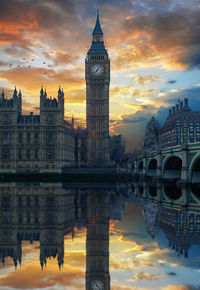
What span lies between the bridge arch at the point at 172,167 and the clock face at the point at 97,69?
86483mm

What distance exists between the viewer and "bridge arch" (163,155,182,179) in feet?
222

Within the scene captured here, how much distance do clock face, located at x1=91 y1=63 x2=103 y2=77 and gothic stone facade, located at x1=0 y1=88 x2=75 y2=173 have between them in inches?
1499

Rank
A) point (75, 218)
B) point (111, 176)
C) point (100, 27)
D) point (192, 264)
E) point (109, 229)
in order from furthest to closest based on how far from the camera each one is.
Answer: point (100, 27)
point (111, 176)
point (75, 218)
point (109, 229)
point (192, 264)

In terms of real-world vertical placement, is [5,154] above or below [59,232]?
above

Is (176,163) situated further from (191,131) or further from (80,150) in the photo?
(191,131)

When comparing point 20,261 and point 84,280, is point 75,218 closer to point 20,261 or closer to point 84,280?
point 20,261

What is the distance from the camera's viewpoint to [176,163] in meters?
70.1

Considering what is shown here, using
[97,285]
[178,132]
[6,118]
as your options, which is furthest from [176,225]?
[178,132]

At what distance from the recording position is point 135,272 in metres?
9.68

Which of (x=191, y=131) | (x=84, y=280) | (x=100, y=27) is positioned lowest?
(x=84, y=280)

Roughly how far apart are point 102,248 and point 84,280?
3.40 meters

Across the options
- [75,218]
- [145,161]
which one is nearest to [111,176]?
[145,161]

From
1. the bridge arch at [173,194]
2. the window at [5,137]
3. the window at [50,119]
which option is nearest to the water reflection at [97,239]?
the bridge arch at [173,194]

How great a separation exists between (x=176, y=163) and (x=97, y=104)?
81.7 m
